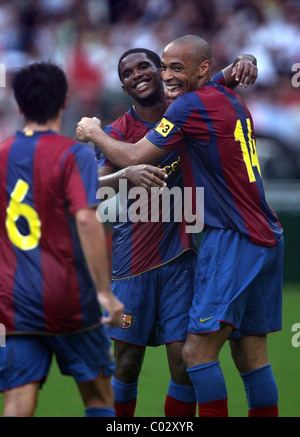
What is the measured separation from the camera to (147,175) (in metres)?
3.54

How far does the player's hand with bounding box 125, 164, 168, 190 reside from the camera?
11.6ft

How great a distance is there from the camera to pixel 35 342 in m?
3.03

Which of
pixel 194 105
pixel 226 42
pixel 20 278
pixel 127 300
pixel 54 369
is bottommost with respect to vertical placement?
pixel 54 369

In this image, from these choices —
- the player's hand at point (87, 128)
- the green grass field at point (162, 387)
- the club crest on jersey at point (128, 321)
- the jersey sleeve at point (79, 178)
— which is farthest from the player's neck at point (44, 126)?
the green grass field at point (162, 387)

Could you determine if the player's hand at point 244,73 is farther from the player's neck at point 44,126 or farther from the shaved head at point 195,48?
the player's neck at point 44,126

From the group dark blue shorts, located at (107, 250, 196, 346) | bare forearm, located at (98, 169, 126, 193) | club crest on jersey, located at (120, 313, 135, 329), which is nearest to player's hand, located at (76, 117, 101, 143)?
bare forearm, located at (98, 169, 126, 193)

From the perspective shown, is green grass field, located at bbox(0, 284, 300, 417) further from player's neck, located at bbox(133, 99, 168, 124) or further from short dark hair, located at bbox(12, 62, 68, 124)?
short dark hair, located at bbox(12, 62, 68, 124)

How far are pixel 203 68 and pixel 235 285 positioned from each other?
1102mm

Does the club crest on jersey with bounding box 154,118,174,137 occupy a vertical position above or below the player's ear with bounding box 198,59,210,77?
below

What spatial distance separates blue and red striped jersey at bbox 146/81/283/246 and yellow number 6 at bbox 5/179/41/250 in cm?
86

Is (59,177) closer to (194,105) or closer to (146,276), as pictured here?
(194,105)

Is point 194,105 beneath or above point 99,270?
above

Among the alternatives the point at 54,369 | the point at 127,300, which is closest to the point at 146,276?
the point at 127,300

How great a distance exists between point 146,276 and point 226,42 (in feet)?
21.1
